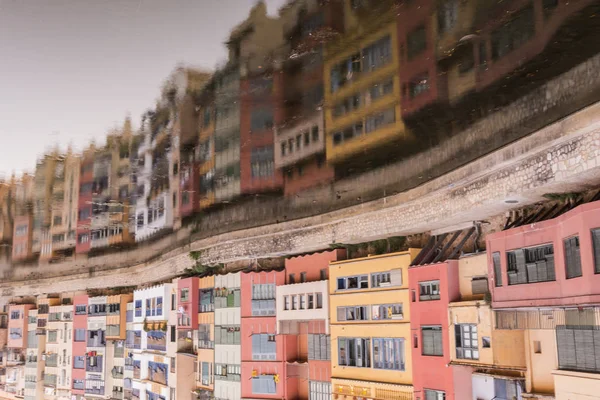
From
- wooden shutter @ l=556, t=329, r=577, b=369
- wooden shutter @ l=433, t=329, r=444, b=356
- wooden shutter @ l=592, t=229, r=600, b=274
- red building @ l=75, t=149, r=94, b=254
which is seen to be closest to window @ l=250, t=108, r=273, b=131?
red building @ l=75, t=149, r=94, b=254

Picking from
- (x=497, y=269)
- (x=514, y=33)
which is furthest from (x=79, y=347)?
(x=514, y=33)

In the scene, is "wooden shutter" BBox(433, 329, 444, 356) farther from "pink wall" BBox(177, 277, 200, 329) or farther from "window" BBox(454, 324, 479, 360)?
"pink wall" BBox(177, 277, 200, 329)

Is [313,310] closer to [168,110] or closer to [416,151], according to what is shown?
[416,151]

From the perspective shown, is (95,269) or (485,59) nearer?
(485,59)

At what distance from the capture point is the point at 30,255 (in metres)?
45.3

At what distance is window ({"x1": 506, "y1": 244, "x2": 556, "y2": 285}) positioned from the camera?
40.1 feet

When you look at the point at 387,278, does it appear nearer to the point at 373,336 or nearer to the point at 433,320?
the point at 373,336

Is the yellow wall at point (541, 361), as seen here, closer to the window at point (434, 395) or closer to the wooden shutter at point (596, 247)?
the wooden shutter at point (596, 247)

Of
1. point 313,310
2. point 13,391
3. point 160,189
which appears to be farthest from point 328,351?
point 13,391

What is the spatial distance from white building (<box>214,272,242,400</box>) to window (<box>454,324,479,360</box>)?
382 inches

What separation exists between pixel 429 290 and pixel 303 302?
5.26 meters

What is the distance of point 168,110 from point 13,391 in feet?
97.9

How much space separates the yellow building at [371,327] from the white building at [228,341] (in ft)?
16.1

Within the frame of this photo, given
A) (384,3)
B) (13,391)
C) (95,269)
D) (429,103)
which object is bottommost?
(13,391)
